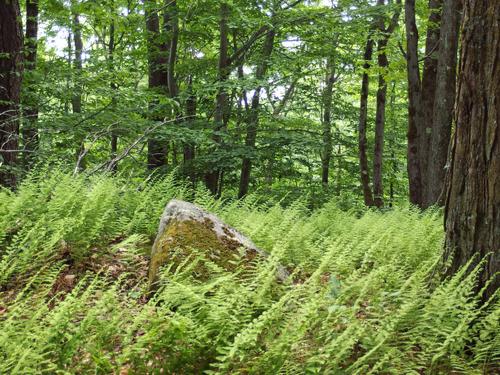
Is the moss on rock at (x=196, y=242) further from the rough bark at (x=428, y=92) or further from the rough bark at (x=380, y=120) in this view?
the rough bark at (x=380, y=120)

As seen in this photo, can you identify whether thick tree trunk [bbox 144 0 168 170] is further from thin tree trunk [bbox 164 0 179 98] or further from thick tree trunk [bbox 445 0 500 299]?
thick tree trunk [bbox 445 0 500 299]

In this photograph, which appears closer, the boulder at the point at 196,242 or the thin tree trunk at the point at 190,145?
the boulder at the point at 196,242

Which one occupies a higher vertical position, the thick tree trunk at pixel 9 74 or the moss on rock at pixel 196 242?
the thick tree trunk at pixel 9 74

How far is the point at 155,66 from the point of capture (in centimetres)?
1198

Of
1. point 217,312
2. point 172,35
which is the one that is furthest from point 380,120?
point 217,312

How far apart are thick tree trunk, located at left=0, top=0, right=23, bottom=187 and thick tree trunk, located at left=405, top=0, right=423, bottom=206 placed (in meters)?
7.76

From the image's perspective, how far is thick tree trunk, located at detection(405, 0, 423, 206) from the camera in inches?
392

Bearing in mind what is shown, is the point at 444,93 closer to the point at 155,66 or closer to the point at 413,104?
the point at 413,104

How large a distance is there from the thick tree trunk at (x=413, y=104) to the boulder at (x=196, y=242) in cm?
724

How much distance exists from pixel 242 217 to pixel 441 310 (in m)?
3.29

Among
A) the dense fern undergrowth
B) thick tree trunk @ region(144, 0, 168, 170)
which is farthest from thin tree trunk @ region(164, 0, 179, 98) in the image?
the dense fern undergrowth

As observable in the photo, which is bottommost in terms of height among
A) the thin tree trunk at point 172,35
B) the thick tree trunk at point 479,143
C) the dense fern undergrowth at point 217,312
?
the dense fern undergrowth at point 217,312

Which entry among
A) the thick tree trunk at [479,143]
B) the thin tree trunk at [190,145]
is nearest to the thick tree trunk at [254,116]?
the thin tree trunk at [190,145]

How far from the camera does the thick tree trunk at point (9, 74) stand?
6.62 meters
